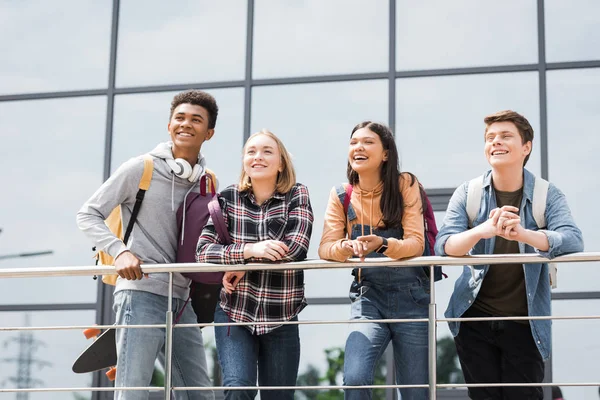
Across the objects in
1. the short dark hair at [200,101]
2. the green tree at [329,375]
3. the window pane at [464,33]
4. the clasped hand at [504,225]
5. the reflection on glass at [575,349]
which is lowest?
the green tree at [329,375]

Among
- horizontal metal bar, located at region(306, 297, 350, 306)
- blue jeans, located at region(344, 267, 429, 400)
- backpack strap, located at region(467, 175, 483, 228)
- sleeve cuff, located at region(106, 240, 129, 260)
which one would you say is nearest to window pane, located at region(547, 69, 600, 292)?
horizontal metal bar, located at region(306, 297, 350, 306)

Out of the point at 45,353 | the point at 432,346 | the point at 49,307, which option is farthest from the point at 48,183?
the point at 432,346

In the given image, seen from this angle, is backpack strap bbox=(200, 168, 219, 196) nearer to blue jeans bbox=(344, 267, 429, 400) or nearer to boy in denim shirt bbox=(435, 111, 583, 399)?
blue jeans bbox=(344, 267, 429, 400)

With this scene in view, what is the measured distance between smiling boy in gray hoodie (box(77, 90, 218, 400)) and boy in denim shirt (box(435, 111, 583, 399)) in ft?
4.25

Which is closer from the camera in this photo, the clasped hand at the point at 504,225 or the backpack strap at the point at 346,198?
the clasped hand at the point at 504,225

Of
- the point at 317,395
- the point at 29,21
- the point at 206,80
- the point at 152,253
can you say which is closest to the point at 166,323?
the point at 152,253

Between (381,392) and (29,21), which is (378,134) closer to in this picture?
(381,392)

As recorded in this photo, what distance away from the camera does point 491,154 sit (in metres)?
4.81

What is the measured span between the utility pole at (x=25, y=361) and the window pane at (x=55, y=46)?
216cm

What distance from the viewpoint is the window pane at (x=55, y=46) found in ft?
30.2

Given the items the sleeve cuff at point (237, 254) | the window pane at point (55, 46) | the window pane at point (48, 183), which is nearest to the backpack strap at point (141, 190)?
the sleeve cuff at point (237, 254)

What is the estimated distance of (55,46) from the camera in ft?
30.6

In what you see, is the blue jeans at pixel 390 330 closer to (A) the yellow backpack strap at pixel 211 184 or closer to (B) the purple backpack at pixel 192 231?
(B) the purple backpack at pixel 192 231

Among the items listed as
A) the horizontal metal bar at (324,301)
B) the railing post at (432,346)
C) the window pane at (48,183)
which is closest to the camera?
the railing post at (432,346)
